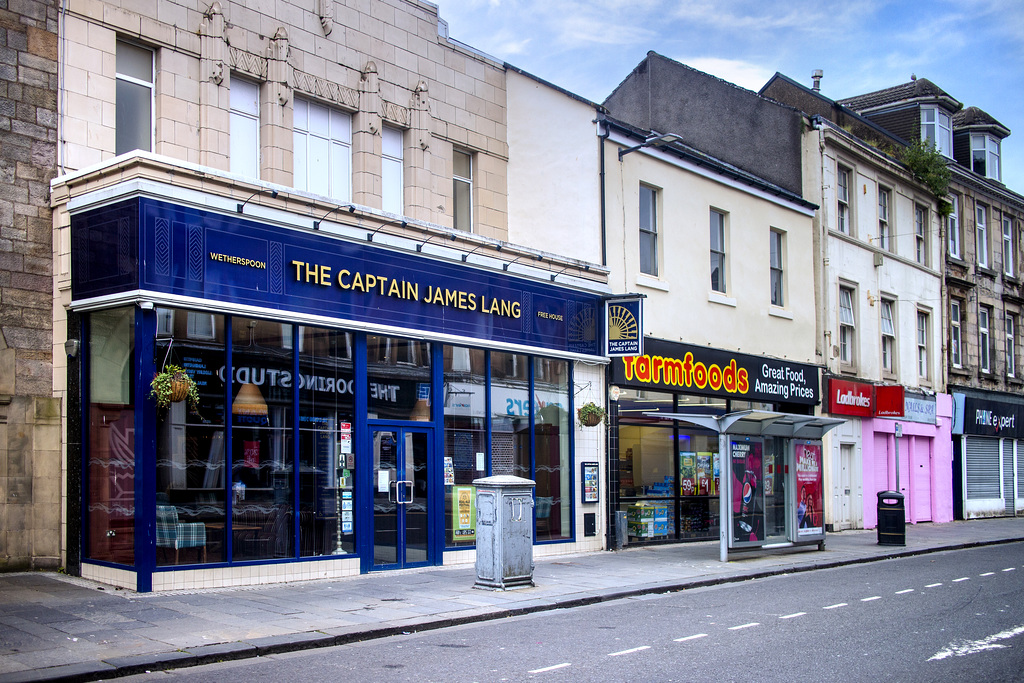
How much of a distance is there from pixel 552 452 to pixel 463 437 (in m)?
2.36

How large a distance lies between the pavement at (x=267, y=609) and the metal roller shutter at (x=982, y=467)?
1733 centimetres

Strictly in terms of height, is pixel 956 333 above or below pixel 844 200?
below

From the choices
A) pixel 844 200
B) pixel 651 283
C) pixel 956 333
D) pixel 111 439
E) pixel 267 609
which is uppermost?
pixel 844 200

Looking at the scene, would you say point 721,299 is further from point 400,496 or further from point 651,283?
point 400,496

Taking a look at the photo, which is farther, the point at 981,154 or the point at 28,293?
the point at 981,154

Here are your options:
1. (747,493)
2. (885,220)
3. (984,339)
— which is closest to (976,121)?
(984,339)

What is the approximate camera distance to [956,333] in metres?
32.3

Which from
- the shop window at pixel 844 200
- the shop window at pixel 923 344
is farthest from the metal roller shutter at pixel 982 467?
the shop window at pixel 844 200

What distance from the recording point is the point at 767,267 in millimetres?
23766

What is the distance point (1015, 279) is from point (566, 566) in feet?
89.0

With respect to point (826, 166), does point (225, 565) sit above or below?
below

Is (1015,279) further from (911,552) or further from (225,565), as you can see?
(225,565)

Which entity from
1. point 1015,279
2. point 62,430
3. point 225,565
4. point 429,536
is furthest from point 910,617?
point 1015,279

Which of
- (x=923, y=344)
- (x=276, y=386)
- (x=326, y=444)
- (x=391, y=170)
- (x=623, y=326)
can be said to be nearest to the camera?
(x=276, y=386)
